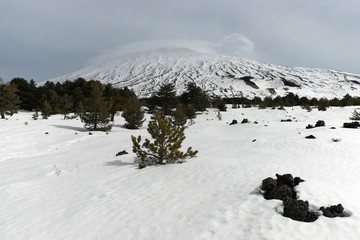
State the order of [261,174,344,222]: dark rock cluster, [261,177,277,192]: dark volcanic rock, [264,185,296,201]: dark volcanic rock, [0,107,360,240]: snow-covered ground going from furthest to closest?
[261,177,277,192]: dark volcanic rock
[264,185,296,201]: dark volcanic rock
[261,174,344,222]: dark rock cluster
[0,107,360,240]: snow-covered ground

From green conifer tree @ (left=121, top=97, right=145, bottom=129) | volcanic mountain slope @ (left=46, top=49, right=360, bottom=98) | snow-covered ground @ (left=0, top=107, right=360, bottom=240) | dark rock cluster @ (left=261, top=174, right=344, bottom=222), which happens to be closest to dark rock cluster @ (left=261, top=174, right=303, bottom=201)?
dark rock cluster @ (left=261, top=174, right=344, bottom=222)

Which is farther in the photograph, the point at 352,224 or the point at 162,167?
the point at 162,167

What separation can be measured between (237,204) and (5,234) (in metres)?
4.51

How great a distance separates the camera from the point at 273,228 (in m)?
3.40

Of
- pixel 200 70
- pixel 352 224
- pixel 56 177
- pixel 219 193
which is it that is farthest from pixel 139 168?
pixel 200 70

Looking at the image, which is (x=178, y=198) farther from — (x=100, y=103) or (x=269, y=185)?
(x=100, y=103)

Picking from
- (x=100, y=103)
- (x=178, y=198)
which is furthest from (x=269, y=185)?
(x=100, y=103)

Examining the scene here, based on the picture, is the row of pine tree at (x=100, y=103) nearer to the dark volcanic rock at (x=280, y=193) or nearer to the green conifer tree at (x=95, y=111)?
the green conifer tree at (x=95, y=111)

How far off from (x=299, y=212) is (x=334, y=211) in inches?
25.9

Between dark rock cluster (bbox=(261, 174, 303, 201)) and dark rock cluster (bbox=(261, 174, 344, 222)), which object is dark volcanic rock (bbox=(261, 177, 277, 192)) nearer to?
dark rock cluster (bbox=(261, 174, 303, 201))

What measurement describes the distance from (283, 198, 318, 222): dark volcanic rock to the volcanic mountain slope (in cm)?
9528

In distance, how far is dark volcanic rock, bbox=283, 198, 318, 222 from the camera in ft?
12.0

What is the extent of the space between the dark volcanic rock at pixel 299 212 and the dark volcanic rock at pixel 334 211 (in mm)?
248

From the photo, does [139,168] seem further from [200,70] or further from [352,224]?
[200,70]
